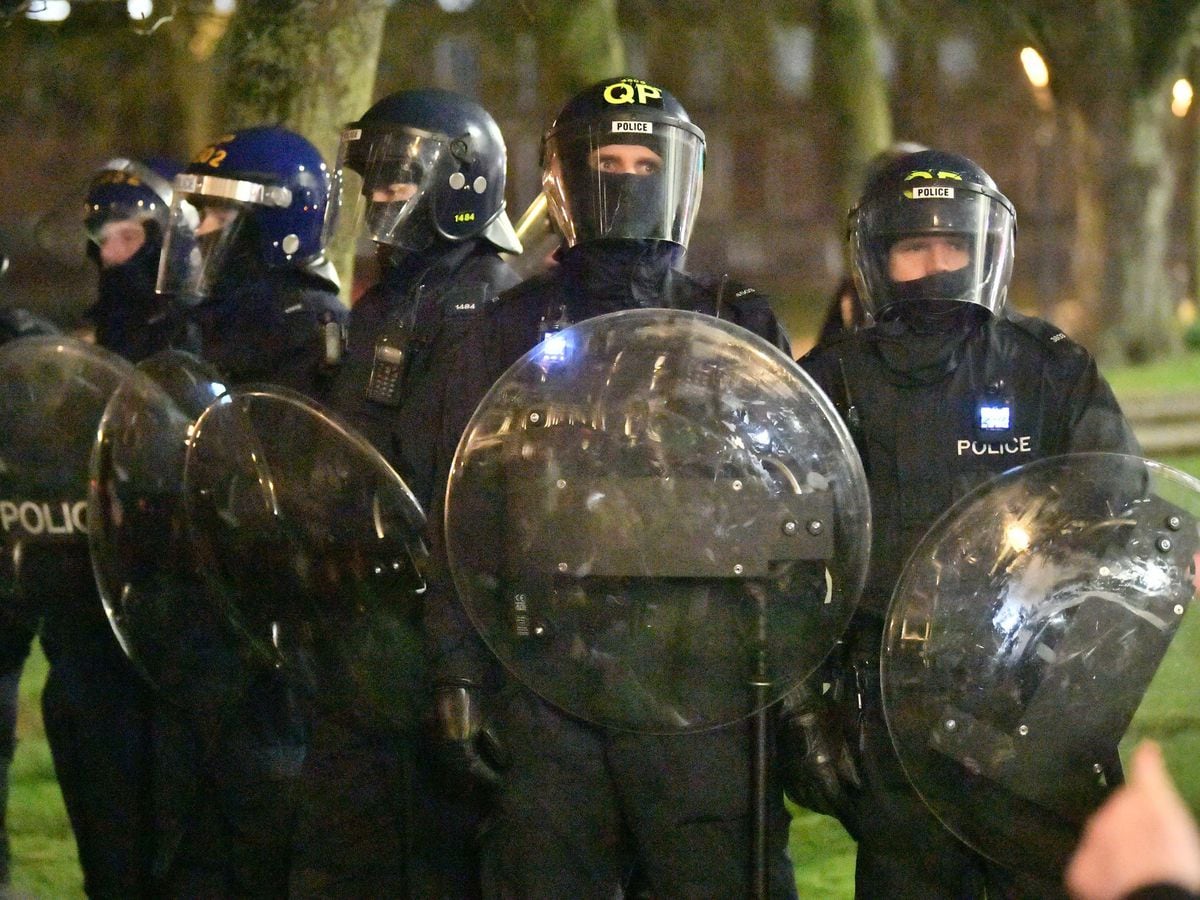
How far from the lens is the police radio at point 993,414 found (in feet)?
12.0

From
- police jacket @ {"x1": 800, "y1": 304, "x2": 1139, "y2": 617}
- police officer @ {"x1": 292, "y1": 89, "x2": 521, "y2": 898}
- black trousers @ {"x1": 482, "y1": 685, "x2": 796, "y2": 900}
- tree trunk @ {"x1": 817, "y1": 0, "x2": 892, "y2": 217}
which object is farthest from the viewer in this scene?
tree trunk @ {"x1": 817, "y1": 0, "x2": 892, "y2": 217}

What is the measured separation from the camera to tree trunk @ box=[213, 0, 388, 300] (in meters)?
6.00

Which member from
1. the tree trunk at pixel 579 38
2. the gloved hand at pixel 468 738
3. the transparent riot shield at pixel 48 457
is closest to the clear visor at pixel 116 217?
the transparent riot shield at pixel 48 457

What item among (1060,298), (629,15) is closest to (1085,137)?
(629,15)

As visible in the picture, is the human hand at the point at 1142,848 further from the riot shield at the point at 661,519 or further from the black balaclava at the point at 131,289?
the black balaclava at the point at 131,289

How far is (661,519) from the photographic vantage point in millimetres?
3289

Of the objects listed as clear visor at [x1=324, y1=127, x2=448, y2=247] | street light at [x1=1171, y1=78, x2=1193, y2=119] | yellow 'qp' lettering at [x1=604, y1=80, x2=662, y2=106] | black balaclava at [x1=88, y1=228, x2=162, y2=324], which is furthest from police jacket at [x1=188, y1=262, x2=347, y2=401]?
street light at [x1=1171, y1=78, x2=1193, y2=119]

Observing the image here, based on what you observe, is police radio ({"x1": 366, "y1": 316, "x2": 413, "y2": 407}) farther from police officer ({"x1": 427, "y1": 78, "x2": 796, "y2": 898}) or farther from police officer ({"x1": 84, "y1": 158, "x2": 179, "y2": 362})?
police officer ({"x1": 84, "y1": 158, "x2": 179, "y2": 362})

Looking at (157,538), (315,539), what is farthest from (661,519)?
(157,538)

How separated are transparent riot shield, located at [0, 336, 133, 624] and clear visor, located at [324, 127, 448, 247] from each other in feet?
2.49

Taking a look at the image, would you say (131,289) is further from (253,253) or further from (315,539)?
(315,539)

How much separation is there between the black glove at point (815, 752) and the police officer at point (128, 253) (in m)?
2.63

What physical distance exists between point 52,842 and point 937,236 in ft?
13.1

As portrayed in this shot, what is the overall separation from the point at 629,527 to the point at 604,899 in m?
0.82
